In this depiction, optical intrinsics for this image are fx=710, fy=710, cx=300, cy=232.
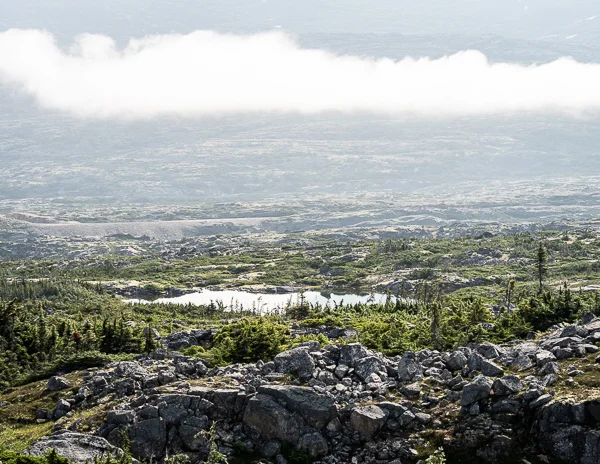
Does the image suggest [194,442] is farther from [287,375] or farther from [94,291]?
[94,291]

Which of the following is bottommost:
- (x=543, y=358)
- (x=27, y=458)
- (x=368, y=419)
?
(x=368, y=419)

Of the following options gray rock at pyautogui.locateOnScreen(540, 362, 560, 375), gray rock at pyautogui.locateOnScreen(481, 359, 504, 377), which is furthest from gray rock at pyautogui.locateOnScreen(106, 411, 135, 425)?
gray rock at pyautogui.locateOnScreen(540, 362, 560, 375)

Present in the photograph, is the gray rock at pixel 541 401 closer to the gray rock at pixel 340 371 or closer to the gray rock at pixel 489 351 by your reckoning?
the gray rock at pixel 489 351

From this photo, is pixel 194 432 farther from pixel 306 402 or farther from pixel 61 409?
pixel 61 409

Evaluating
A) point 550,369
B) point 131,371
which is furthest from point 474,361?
point 131,371

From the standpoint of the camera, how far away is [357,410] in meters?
41.9

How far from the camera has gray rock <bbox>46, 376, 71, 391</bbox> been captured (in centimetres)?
5059

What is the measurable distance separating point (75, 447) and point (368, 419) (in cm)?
1669

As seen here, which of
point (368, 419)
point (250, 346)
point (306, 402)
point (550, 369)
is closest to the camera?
point (368, 419)

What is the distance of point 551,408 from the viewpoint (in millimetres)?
39188

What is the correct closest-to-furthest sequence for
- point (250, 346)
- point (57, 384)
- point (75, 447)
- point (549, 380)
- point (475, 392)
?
point (75, 447) → point (549, 380) → point (475, 392) → point (57, 384) → point (250, 346)

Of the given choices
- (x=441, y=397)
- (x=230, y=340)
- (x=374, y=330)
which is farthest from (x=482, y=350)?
(x=230, y=340)

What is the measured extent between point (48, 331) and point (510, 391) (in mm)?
50649

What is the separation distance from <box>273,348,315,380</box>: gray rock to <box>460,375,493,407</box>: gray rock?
987 cm
